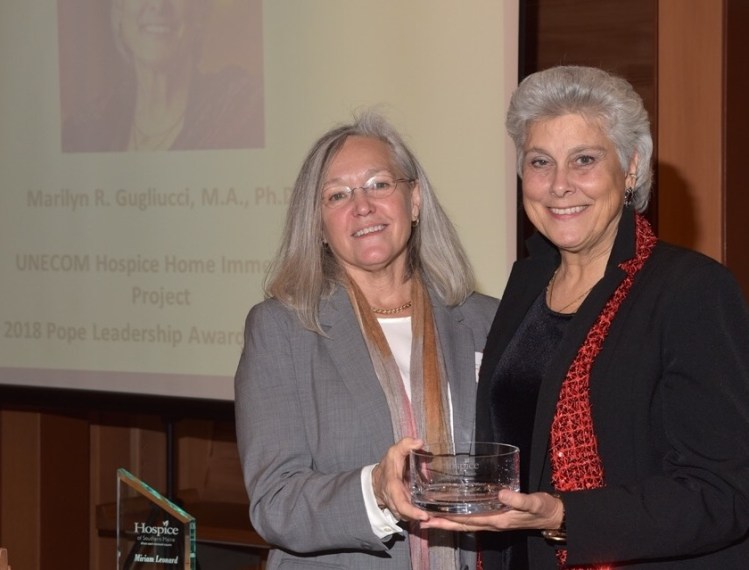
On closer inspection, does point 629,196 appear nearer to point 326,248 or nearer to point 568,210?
point 568,210

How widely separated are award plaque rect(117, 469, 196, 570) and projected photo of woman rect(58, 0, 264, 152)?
1319 mm

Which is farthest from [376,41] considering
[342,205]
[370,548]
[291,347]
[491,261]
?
[370,548]

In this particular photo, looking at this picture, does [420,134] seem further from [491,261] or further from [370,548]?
[370,548]

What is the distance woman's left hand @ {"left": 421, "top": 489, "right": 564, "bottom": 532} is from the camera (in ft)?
5.64

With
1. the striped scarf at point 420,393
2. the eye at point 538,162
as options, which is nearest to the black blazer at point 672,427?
the eye at point 538,162

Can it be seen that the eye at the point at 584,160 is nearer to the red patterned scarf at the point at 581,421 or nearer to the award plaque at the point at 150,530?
the red patterned scarf at the point at 581,421

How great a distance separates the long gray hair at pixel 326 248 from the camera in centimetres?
234

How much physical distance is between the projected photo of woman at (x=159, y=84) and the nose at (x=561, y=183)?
5.68 feet

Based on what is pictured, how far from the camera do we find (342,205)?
2355mm

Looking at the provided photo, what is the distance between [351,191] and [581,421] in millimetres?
724

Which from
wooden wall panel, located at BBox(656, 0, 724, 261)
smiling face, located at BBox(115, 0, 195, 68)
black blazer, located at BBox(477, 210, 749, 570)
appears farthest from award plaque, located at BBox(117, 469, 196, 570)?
wooden wall panel, located at BBox(656, 0, 724, 261)

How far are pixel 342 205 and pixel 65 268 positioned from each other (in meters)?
1.91

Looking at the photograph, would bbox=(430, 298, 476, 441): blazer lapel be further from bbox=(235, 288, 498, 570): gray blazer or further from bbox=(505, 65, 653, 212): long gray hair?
bbox=(505, 65, 653, 212): long gray hair

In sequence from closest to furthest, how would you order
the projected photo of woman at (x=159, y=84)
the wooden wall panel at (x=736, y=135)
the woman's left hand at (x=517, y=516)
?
the woman's left hand at (x=517, y=516) < the wooden wall panel at (x=736, y=135) < the projected photo of woman at (x=159, y=84)
